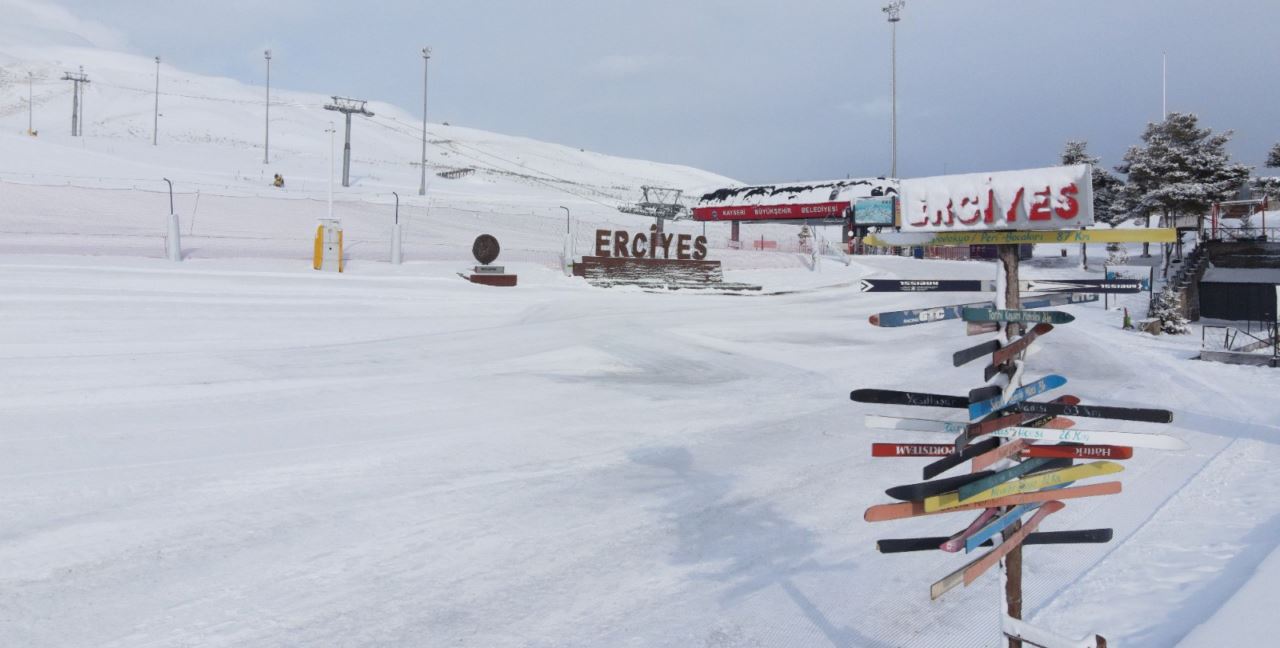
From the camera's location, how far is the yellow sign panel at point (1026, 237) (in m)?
3.71

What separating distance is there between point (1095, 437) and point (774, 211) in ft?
156

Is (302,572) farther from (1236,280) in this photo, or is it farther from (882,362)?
(1236,280)

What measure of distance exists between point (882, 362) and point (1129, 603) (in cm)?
1063

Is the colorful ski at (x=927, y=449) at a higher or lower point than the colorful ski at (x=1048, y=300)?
lower

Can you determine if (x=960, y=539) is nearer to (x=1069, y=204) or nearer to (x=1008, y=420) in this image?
(x=1008, y=420)

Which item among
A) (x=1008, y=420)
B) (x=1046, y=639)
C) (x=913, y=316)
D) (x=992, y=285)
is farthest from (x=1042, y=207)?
(x=1046, y=639)

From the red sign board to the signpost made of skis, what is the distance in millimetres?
42085

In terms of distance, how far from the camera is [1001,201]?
3.69 metres

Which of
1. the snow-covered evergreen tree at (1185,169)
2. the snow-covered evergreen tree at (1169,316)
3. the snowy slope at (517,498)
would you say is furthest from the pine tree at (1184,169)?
the snowy slope at (517,498)

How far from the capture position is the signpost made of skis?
3580 millimetres

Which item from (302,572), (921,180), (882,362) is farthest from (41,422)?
(882,362)

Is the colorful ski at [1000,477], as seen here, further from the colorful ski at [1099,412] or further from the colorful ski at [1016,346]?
the colorful ski at [1016,346]

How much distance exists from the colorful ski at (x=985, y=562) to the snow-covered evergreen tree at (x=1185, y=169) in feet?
159

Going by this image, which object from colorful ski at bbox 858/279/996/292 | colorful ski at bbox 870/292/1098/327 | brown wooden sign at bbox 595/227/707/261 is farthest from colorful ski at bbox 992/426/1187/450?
brown wooden sign at bbox 595/227/707/261
